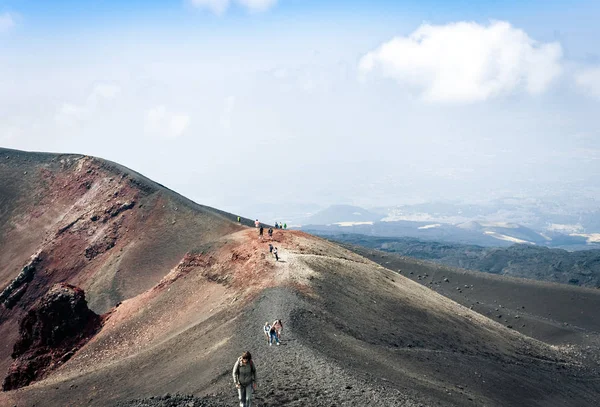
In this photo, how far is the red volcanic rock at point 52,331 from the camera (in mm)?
47188

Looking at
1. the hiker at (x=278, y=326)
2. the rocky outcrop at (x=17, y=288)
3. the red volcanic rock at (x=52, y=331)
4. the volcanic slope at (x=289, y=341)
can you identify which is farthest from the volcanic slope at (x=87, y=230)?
the hiker at (x=278, y=326)

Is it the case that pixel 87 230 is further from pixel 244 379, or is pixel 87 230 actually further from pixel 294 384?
pixel 244 379

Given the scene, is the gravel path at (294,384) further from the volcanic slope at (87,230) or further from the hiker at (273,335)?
the volcanic slope at (87,230)

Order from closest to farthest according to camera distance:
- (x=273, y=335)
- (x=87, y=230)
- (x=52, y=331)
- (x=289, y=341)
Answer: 1. (x=273, y=335)
2. (x=289, y=341)
3. (x=52, y=331)
4. (x=87, y=230)

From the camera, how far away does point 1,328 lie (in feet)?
218

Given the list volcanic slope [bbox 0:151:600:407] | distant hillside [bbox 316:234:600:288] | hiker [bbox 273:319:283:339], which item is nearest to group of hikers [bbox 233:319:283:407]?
volcanic slope [bbox 0:151:600:407]

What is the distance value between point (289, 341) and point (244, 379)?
949 centimetres

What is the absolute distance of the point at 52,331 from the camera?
49094 millimetres

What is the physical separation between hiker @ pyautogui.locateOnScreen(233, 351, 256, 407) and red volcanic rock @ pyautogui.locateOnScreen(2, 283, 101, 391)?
32605mm

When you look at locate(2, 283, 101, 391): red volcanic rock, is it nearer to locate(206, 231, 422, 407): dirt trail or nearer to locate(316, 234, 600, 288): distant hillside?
locate(206, 231, 422, 407): dirt trail

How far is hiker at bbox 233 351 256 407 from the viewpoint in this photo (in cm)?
1964

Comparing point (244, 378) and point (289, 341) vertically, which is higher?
point (244, 378)

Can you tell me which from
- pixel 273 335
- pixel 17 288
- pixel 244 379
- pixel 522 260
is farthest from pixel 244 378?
pixel 522 260

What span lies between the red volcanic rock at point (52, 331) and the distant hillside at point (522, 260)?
98459 mm
